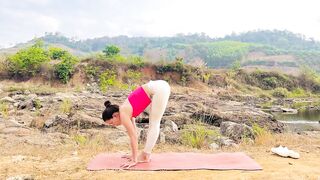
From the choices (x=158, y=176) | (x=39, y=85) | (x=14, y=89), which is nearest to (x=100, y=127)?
(x=158, y=176)

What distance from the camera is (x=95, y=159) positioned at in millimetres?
6137

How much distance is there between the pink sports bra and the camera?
5.74 metres

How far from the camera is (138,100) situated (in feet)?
18.9

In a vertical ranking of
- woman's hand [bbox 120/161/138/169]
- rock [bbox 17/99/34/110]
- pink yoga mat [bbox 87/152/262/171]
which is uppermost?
woman's hand [bbox 120/161/138/169]

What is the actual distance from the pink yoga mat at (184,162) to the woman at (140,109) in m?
0.21

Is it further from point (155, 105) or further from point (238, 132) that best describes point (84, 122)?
point (155, 105)

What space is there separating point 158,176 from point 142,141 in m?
3.79

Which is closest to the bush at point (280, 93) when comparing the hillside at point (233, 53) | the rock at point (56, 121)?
the hillside at point (233, 53)

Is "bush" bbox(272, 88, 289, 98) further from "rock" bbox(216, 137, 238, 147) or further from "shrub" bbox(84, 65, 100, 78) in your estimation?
"rock" bbox(216, 137, 238, 147)

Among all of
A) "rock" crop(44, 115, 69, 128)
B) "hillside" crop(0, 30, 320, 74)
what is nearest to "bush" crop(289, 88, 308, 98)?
"hillside" crop(0, 30, 320, 74)

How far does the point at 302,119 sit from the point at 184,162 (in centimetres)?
1745

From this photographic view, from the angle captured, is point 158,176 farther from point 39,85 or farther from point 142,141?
point 39,85

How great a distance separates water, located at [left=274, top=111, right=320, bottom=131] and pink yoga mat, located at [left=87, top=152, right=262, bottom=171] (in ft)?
41.2

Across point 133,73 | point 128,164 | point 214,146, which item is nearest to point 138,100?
point 128,164
